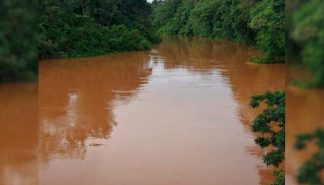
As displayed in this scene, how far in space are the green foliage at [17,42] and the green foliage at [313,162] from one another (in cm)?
51

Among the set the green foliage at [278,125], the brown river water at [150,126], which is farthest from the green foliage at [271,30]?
the green foliage at [278,125]

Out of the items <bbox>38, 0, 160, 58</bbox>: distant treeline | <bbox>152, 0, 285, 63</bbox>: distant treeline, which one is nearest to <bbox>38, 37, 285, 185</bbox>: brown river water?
<bbox>152, 0, 285, 63</bbox>: distant treeline

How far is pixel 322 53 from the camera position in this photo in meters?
0.55

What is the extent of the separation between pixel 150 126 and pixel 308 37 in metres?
6.42

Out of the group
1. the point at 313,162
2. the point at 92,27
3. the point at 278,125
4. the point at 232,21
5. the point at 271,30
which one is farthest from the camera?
the point at 232,21

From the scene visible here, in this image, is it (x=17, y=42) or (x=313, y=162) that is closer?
(x=313, y=162)

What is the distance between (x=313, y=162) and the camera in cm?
55

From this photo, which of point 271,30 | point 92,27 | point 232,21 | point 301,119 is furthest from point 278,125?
point 232,21

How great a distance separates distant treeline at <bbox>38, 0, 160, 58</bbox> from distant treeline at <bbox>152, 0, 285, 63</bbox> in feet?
17.7

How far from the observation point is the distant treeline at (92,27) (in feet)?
50.0

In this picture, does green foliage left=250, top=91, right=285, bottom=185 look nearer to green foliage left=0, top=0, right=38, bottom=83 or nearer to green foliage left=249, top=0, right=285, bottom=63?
green foliage left=0, top=0, right=38, bottom=83

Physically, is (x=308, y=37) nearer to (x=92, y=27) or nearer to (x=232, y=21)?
(x=92, y=27)

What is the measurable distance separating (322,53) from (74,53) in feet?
54.3

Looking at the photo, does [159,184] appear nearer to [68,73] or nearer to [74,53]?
[68,73]
